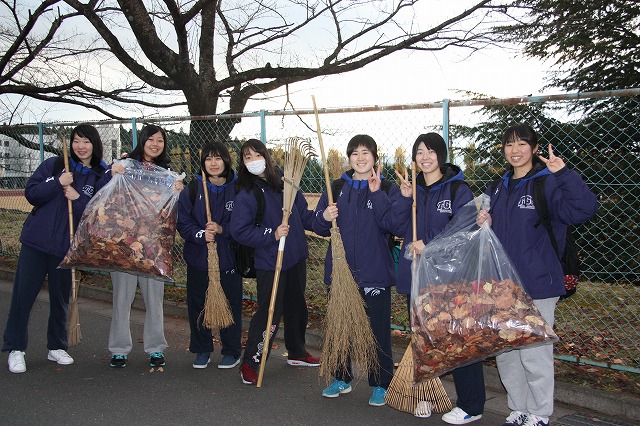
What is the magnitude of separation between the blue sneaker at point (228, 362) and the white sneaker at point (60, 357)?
123cm

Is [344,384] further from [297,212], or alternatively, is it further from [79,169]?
[79,169]

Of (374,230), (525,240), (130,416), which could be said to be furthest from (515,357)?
(130,416)

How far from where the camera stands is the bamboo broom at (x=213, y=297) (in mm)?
4609

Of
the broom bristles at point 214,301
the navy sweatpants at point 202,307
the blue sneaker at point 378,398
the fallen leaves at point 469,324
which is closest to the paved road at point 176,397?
the blue sneaker at point 378,398

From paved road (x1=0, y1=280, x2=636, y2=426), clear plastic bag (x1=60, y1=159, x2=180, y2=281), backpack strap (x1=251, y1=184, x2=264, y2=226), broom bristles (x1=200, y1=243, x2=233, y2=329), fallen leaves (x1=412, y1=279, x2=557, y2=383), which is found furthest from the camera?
broom bristles (x1=200, y1=243, x2=233, y2=329)

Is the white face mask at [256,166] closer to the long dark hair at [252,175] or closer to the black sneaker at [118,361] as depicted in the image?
the long dark hair at [252,175]

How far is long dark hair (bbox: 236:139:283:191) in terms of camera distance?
4430 mm

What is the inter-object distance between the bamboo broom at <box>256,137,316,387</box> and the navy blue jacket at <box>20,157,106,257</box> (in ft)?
5.55

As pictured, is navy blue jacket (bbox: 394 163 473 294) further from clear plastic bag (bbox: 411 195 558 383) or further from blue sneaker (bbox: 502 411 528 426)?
blue sneaker (bbox: 502 411 528 426)

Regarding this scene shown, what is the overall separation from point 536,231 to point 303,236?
1787 mm

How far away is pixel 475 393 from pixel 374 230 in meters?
1.17

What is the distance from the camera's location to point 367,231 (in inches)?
155

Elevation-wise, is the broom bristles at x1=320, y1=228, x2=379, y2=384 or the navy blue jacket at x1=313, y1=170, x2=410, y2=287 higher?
the navy blue jacket at x1=313, y1=170, x2=410, y2=287

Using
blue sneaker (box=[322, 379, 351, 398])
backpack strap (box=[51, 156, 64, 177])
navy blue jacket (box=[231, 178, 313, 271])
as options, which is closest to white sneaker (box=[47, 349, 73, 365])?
backpack strap (box=[51, 156, 64, 177])
